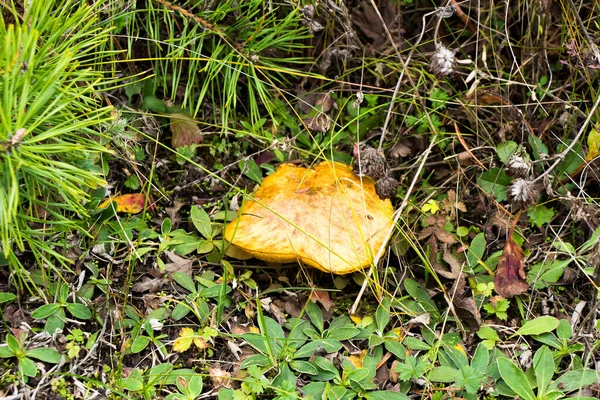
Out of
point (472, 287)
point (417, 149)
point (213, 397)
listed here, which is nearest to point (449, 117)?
point (417, 149)

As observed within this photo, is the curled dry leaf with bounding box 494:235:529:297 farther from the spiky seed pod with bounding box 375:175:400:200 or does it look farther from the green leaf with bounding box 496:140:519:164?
the spiky seed pod with bounding box 375:175:400:200

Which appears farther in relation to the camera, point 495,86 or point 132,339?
point 495,86

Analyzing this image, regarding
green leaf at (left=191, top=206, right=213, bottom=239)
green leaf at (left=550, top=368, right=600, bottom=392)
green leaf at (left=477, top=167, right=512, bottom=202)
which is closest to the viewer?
green leaf at (left=550, top=368, right=600, bottom=392)

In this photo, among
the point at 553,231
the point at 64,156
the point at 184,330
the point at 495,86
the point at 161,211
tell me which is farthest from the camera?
the point at 495,86

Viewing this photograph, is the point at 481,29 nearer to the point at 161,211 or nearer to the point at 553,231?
the point at 553,231

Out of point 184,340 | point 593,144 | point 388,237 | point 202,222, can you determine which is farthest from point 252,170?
point 593,144

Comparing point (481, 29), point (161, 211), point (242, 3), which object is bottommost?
point (161, 211)

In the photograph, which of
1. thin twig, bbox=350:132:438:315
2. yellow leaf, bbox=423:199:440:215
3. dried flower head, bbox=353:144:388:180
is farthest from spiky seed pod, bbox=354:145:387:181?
yellow leaf, bbox=423:199:440:215

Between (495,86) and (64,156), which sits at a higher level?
(64,156)
